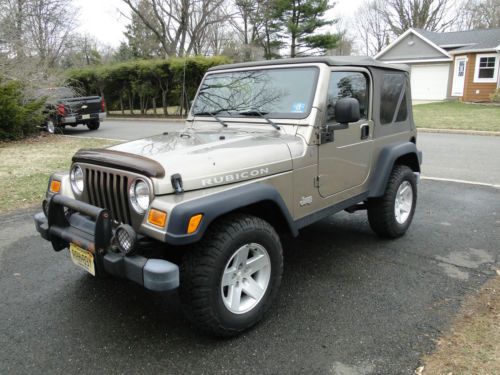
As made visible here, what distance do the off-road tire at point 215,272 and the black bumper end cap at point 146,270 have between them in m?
0.15

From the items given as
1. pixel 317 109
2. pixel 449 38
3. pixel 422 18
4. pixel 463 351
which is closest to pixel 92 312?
pixel 317 109

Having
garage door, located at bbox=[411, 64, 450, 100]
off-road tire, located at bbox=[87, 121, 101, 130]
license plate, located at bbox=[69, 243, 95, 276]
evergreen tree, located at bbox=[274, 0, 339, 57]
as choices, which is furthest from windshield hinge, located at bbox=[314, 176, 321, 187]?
evergreen tree, located at bbox=[274, 0, 339, 57]

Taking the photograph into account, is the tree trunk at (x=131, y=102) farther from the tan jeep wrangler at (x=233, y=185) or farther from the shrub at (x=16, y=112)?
the tan jeep wrangler at (x=233, y=185)

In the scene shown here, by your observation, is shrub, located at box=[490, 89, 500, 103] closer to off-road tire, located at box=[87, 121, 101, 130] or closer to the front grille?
off-road tire, located at box=[87, 121, 101, 130]

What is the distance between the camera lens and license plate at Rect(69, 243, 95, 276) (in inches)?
107

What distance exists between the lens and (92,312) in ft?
10.4

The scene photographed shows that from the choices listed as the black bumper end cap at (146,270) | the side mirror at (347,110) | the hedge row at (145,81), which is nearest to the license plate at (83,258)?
the black bumper end cap at (146,270)

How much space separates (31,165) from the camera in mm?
8945

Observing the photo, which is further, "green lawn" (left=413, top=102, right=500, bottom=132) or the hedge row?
the hedge row

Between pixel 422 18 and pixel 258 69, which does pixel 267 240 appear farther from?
pixel 422 18

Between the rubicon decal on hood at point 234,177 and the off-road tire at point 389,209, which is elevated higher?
the rubicon decal on hood at point 234,177

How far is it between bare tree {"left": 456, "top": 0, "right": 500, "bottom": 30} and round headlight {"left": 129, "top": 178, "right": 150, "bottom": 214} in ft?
168

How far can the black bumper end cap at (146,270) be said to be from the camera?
237 centimetres

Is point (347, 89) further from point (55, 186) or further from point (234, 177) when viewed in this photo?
point (55, 186)
